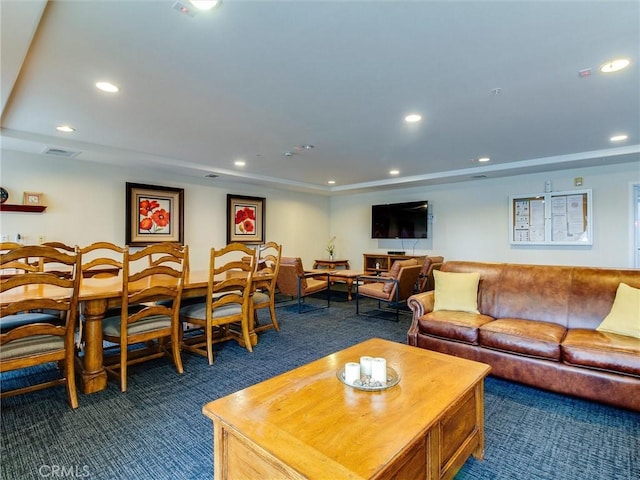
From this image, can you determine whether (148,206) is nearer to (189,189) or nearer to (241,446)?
(189,189)

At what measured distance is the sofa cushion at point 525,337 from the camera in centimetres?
246

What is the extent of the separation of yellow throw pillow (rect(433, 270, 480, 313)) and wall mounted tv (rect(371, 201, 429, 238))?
3593mm

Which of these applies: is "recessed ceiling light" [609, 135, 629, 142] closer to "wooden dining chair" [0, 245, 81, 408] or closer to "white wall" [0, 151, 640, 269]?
"white wall" [0, 151, 640, 269]

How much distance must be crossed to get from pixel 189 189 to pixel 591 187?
664cm

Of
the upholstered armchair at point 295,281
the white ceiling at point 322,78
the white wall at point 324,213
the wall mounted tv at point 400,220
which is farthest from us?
the wall mounted tv at point 400,220

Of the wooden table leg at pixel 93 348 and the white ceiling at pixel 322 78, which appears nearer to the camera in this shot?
the white ceiling at pixel 322 78

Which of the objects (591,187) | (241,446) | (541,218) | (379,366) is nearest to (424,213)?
(541,218)

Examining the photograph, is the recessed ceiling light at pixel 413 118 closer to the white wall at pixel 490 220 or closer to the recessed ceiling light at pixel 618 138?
the recessed ceiling light at pixel 618 138

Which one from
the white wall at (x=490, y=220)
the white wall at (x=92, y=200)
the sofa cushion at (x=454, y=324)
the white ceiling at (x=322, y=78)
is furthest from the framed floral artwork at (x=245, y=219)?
the sofa cushion at (x=454, y=324)

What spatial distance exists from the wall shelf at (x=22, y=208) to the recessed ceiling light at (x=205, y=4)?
13.3 feet

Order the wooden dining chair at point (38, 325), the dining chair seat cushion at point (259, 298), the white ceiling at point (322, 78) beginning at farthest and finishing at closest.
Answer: the dining chair seat cushion at point (259, 298) → the wooden dining chair at point (38, 325) → the white ceiling at point (322, 78)

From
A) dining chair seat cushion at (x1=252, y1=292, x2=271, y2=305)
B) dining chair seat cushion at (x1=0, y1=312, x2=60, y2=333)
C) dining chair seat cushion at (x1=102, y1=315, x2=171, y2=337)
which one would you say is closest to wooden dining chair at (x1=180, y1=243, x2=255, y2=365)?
dining chair seat cushion at (x1=252, y1=292, x2=271, y2=305)

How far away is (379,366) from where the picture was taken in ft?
5.36

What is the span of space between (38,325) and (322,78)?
2.58 m
